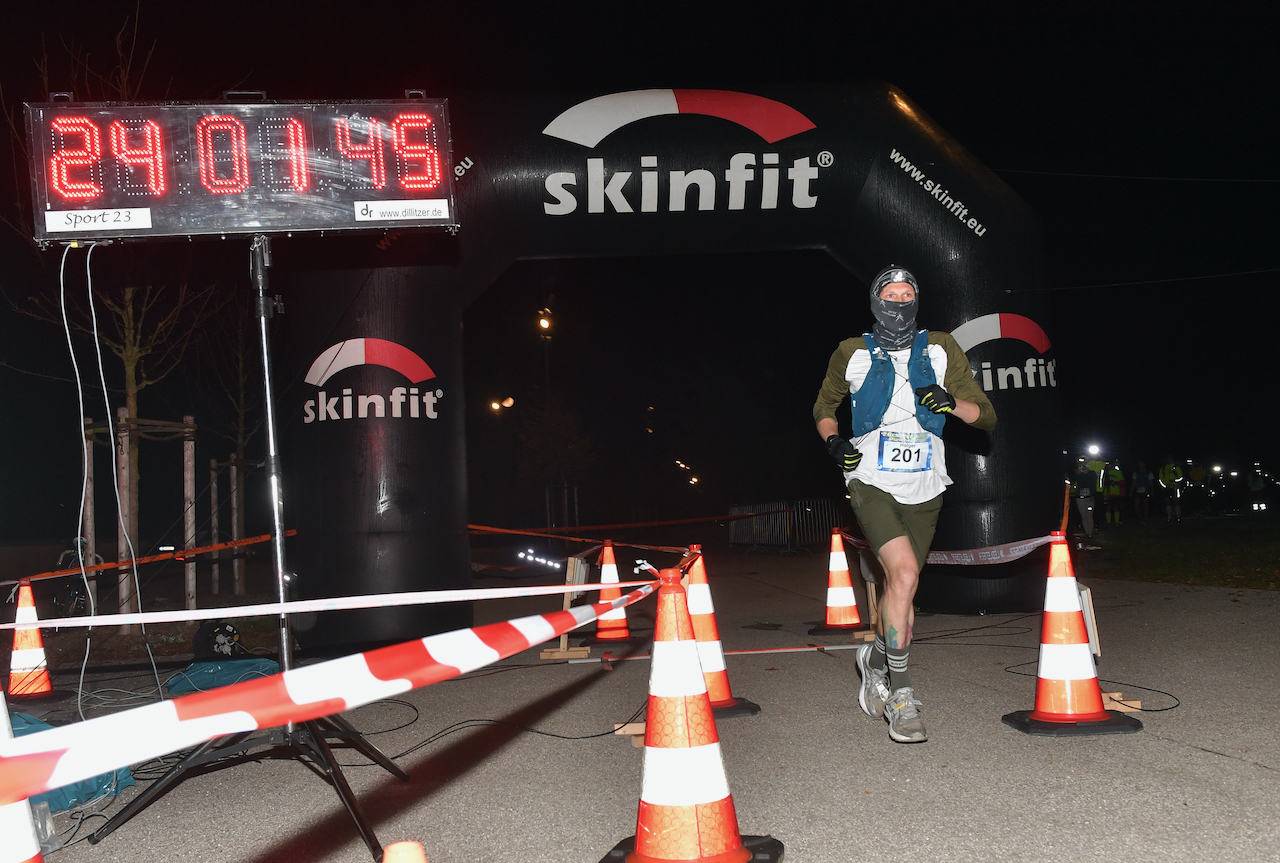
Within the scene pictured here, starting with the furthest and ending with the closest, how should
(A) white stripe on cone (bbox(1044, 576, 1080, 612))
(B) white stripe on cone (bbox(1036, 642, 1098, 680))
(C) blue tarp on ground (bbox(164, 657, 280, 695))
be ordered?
(C) blue tarp on ground (bbox(164, 657, 280, 695)), (A) white stripe on cone (bbox(1044, 576, 1080, 612)), (B) white stripe on cone (bbox(1036, 642, 1098, 680))

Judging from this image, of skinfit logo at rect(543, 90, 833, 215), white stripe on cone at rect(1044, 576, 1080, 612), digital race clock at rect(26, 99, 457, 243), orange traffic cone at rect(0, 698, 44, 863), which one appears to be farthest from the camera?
skinfit logo at rect(543, 90, 833, 215)

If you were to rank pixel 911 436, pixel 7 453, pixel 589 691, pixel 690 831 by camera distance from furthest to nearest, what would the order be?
1. pixel 7 453
2. pixel 589 691
3. pixel 911 436
4. pixel 690 831

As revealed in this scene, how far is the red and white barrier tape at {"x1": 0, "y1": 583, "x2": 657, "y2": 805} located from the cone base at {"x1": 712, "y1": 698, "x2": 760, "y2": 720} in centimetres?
305

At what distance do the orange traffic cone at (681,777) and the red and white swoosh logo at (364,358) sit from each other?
559cm

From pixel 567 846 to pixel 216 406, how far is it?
13458mm

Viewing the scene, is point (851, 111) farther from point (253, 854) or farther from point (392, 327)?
point (253, 854)

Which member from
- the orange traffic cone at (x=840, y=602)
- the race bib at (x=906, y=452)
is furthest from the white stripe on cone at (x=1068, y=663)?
the orange traffic cone at (x=840, y=602)

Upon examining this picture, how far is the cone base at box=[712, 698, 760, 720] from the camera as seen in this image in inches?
199

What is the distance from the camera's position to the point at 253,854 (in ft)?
11.0

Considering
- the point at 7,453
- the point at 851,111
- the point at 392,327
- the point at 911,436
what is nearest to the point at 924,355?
the point at 911,436

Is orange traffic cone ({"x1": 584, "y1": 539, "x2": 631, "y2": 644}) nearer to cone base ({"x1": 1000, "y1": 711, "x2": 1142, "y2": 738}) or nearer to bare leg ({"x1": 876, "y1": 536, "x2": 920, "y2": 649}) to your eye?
bare leg ({"x1": 876, "y1": 536, "x2": 920, "y2": 649})

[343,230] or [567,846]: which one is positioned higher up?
[343,230]

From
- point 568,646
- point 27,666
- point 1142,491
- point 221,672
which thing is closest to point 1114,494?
point 1142,491

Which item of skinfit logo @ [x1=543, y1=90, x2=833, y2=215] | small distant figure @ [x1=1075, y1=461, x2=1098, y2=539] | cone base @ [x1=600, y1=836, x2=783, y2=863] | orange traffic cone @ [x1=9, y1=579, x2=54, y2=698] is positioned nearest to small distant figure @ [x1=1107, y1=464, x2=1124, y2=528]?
small distant figure @ [x1=1075, y1=461, x2=1098, y2=539]
